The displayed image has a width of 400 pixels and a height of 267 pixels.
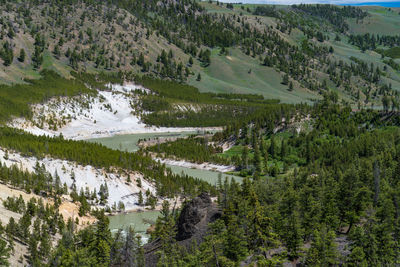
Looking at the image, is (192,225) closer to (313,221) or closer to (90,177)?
(313,221)

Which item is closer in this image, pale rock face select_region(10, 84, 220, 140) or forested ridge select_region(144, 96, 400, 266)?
forested ridge select_region(144, 96, 400, 266)

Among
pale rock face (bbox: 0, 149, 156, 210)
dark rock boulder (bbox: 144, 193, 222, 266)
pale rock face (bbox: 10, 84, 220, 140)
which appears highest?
dark rock boulder (bbox: 144, 193, 222, 266)

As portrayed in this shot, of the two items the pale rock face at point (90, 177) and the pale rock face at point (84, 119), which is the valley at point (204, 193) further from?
the pale rock face at point (84, 119)

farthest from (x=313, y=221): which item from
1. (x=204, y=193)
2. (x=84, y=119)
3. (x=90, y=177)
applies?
(x=84, y=119)

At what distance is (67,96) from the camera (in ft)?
609

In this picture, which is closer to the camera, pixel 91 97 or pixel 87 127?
pixel 87 127

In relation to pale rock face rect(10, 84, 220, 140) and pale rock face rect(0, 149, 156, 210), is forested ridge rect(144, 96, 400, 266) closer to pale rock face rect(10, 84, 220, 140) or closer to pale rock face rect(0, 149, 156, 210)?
pale rock face rect(0, 149, 156, 210)

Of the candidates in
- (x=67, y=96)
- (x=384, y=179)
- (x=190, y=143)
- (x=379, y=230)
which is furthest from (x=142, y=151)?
(x=379, y=230)

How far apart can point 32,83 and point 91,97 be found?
1022 inches

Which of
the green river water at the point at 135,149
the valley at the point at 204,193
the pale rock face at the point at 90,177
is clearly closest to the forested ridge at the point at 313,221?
the valley at the point at 204,193

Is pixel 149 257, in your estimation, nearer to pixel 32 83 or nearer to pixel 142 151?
pixel 142 151

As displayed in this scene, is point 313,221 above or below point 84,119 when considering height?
above

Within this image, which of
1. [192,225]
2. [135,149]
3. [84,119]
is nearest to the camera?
[192,225]

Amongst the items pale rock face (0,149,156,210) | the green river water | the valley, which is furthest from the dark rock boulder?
pale rock face (0,149,156,210)
